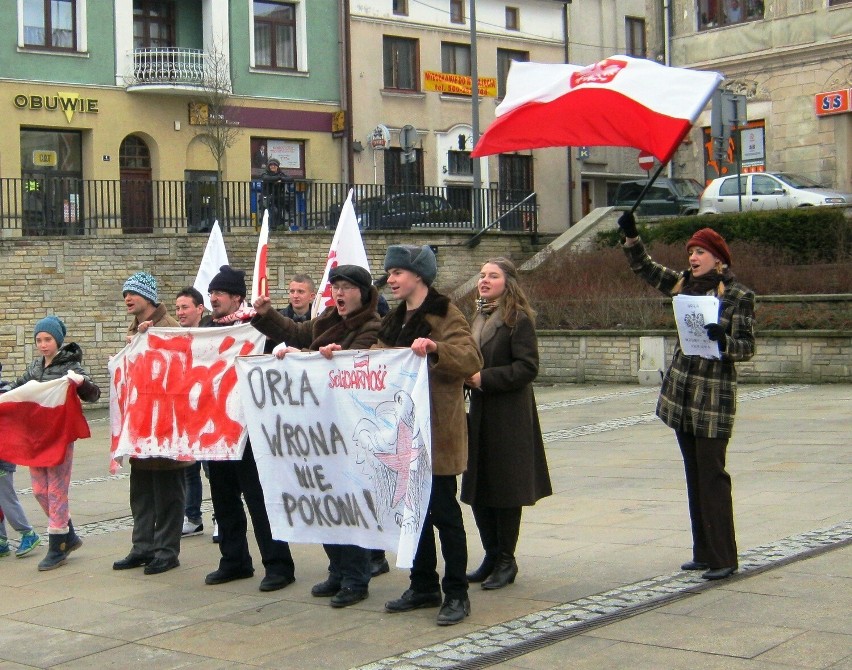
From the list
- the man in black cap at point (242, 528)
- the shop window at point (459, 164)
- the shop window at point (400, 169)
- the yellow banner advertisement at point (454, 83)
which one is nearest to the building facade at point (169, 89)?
the shop window at point (400, 169)

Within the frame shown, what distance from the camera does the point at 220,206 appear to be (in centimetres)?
2823

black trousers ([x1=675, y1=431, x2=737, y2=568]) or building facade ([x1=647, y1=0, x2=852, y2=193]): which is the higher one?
building facade ([x1=647, y1=0, x2=852, y2=193])

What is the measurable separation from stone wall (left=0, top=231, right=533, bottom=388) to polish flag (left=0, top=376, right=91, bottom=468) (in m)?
15.4

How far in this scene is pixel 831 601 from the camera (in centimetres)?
677

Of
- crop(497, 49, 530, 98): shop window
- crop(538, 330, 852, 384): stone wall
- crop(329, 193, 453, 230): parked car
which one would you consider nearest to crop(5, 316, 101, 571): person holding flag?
crop(538, 330, 852, 384): stone wall

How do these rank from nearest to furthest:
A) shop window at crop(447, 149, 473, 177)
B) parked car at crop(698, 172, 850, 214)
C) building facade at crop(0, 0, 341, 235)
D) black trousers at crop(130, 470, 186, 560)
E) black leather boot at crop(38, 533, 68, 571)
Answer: black trousers at crop(130, 470, 186, 560)
black leather boot at crop(38, 533, 68, 571)
parked car at crop(698, 172, 850, 214)
building facade at crop(0, 0, 341, 235)
shop window at crop(447, 149, 473, 177)

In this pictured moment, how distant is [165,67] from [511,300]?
29.3 meters

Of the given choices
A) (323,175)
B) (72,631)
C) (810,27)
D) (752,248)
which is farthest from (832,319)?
(323,175)

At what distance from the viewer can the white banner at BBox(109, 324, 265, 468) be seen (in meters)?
8.50

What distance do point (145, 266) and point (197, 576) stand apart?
18.2 meters

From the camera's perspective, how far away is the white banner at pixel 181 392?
8.50 meters

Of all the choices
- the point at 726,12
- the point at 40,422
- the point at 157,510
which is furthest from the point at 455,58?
the point at 157,510

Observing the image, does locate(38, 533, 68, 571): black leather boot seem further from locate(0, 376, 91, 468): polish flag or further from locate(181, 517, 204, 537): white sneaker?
locate(181, 517, 204, 537): white sneaker

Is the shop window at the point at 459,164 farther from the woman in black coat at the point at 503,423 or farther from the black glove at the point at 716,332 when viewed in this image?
the black glove at the point at 716,332
